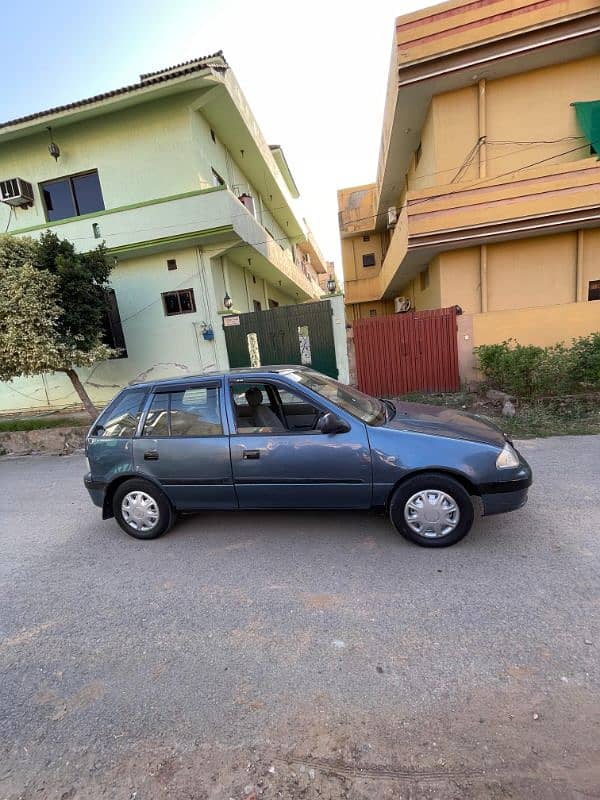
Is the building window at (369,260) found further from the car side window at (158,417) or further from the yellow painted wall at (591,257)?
the car side window at (158,417)

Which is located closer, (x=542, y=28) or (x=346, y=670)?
(x=346, y=670)

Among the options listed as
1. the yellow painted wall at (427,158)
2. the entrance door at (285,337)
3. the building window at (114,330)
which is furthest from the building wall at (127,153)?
the yellow painted wall at (427,158)

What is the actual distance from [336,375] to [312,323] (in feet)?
4.84

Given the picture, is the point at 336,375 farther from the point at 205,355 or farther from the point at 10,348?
the point at 10,348

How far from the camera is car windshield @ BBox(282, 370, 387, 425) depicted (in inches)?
131

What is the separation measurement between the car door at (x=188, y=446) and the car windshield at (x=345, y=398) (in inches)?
33.4

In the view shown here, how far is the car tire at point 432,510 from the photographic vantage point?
2961 mm

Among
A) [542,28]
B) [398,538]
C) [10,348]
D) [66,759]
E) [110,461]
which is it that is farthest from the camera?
[542,28]

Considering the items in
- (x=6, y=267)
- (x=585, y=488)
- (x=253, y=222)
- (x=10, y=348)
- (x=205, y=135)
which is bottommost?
(x=585, y=488)

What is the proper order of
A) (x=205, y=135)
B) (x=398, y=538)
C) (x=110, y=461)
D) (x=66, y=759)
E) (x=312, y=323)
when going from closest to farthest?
1. (x=66, y=759)
2. (x=398, y=538)
3. (x=110, y=461)
4. (x=312, y=323)
5. (x=205, y=135)

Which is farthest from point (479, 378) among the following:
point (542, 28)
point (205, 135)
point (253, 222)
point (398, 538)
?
point (205, 135)

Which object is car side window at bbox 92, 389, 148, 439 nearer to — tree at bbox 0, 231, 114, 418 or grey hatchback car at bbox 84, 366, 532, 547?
grey hatchback car at bbox 84, 366, 532, 547

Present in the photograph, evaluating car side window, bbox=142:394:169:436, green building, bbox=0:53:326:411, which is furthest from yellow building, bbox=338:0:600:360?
car side window, bbox=142:394:169:436

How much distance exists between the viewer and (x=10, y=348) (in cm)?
731
